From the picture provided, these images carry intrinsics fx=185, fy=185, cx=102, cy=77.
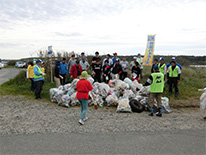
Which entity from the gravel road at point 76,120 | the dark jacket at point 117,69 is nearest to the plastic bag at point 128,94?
the gravel road at point 76,120

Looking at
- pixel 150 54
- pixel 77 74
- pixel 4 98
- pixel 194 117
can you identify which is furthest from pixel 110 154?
pixel 150 54

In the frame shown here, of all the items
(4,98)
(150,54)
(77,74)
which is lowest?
(4,98)

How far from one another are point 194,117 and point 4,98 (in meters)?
8.83

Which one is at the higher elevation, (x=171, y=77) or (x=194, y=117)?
(x=171, y=77)

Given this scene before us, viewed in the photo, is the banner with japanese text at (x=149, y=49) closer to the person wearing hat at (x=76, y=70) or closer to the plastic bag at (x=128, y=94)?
the person wearing hat at (x=76, y=70)

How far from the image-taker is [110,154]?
12.4 feet

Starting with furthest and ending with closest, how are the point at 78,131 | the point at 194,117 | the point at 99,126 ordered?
the point at 194,117 < the point at 99,126 < the point at 78,131

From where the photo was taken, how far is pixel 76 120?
612cm

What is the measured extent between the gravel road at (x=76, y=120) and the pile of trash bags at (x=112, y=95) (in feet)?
1.48

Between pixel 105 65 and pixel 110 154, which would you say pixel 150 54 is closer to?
pixel 105 65

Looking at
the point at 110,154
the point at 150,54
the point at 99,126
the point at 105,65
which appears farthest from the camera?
the point at 150,54

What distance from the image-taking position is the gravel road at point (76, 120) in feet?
17.4

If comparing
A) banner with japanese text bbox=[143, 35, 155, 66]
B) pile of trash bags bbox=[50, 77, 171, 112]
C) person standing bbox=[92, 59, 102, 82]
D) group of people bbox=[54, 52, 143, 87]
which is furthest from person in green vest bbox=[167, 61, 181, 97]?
banner with japanese text bbox=[143, 35, 155, 66]

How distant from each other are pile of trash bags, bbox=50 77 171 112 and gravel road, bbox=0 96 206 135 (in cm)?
45
